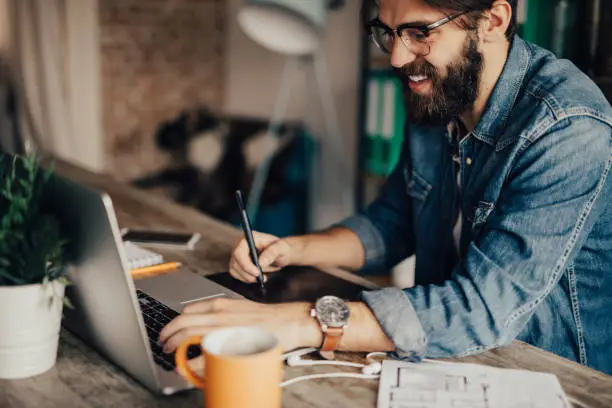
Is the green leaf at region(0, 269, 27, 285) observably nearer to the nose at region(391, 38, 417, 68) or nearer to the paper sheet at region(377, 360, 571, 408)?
the paper sheet at region(377, 360, 571, 408)

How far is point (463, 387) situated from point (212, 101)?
11.1 ft

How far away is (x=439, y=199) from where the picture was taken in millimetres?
1561

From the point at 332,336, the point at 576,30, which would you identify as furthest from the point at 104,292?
the point at 576,30

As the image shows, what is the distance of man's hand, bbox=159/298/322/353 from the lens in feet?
3.34

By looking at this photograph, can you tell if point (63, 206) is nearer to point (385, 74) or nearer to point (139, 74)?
point (385, 74)

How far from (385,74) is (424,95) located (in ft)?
5.47

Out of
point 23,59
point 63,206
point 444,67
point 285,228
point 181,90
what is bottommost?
point 285,228

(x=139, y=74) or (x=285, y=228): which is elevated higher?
(x=139, y=74)

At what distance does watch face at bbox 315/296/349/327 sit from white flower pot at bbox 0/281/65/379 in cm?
37

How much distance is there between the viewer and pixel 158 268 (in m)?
1.41

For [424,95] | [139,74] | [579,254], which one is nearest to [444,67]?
[424,95]

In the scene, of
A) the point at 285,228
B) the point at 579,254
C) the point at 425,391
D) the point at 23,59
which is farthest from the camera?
the point at 285,228

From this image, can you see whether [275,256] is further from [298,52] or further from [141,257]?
[298,52]

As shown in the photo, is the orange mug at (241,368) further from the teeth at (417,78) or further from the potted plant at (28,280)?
the teeth at (417,78)
